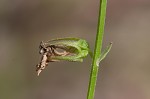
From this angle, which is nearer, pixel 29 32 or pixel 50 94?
pixel 50 94

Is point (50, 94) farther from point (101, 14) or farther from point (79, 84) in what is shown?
point (101, 14)

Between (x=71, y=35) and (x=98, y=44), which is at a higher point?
(x=71, y=35)

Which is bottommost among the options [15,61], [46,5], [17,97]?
[17,97]

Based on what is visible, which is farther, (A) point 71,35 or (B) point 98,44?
(A) point 71,35

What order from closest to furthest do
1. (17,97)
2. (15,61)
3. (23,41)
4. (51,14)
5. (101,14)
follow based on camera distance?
1. (101,14)
2. (17,97)
3. (15,61)
4. (23,41)
5. (51,14)

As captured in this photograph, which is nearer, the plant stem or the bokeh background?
the plant stem

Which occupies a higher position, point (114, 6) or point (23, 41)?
point (114, 6)

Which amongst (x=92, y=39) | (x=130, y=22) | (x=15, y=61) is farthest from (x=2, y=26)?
(x=130, y=22)

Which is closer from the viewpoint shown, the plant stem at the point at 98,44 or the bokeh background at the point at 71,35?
the plant stem at the point at 98,44
